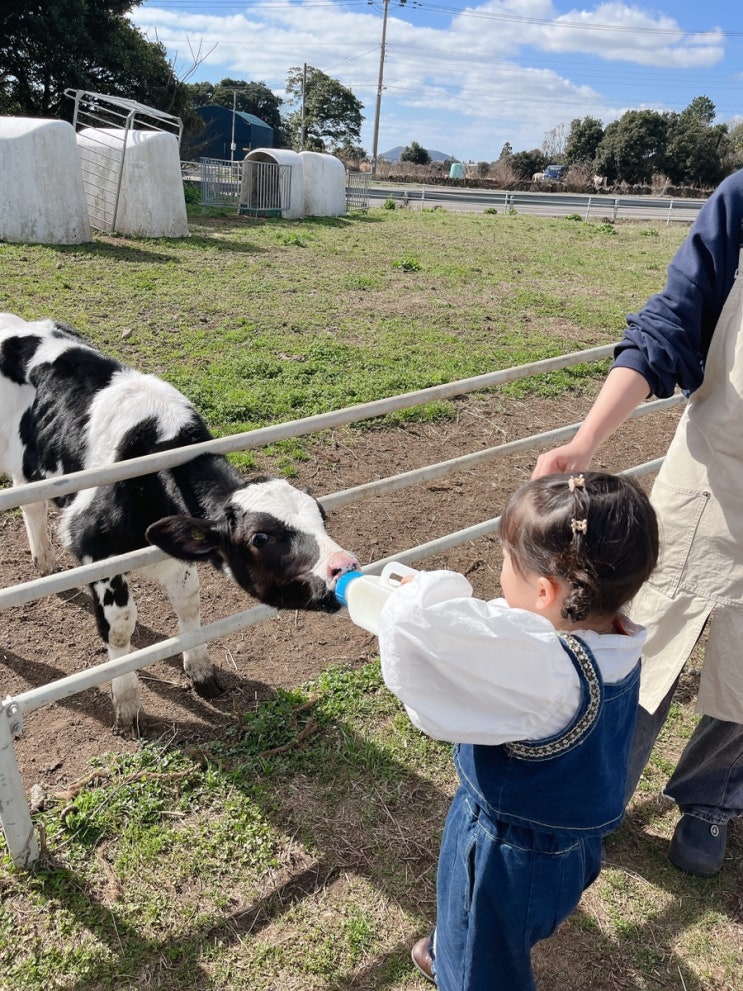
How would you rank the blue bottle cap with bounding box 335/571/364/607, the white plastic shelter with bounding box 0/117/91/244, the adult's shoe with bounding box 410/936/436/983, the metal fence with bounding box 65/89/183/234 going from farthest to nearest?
the metal fence with bounding box 65/89/183/234
the white plastic shelter with bounding box 0/117/91/244
the adult's shoe with bounding box 410/936/436/983
the blue bottle cap with bounding box 335/571/364/607

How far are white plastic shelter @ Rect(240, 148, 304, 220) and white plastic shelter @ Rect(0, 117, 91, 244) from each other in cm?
729

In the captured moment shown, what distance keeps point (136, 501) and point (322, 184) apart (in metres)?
17.9

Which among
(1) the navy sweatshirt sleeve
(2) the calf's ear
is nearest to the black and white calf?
(2) the calf's ear

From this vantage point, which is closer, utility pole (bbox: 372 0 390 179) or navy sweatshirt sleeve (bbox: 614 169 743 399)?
navy sweatshirt sleeve (bbox: 614 169 743 399)

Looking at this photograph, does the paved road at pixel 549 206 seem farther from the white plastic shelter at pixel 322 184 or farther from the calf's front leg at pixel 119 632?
the calf's front leg at pixel 119 632

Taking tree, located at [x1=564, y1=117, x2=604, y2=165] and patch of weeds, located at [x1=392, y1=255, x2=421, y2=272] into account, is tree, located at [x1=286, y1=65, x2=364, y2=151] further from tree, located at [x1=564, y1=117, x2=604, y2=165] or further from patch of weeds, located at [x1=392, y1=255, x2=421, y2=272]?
patch of weeds, located at [x1=392, y1=255, x2=421, y2=272]

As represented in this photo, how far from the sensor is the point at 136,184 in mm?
13195

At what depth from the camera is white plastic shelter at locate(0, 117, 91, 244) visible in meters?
11.5

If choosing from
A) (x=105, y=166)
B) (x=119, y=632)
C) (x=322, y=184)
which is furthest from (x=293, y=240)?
(x=119, y=632)

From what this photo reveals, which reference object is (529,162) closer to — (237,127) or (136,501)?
(237,127)

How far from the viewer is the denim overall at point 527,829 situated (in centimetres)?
146

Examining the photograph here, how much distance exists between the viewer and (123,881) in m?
2.45

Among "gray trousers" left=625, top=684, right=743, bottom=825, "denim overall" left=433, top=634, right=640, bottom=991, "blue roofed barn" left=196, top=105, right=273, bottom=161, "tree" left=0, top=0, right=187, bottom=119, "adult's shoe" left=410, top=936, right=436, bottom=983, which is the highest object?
"blue roofed barn" left=196, top=105, right=273, bottom=161

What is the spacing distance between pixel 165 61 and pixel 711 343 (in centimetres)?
3094
